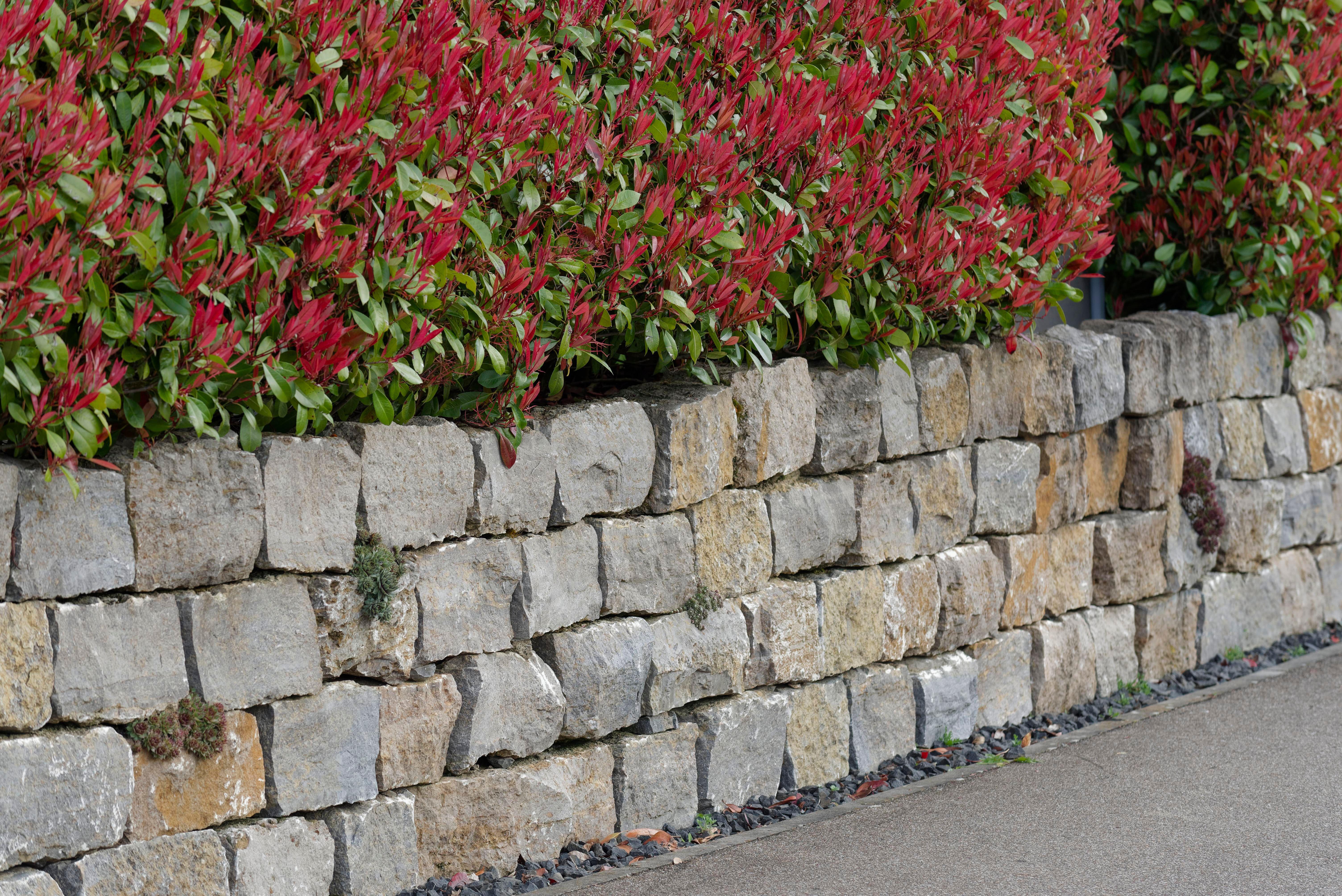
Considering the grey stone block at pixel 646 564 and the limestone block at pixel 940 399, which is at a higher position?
the limestone block at pixel 940 399

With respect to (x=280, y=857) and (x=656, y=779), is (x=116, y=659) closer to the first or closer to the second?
(x=280, y=857)

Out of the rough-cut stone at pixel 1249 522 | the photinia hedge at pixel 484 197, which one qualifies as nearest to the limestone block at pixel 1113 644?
the rough-cut stone at pixel 1249 522

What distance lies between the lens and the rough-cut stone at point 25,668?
3.12 meters

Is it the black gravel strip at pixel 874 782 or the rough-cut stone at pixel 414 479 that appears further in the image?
the black gravel strip at pixel 874 782

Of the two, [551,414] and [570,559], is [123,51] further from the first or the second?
[570,559]

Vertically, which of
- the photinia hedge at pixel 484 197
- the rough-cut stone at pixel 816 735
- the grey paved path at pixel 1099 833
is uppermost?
the photinia hedge at pixel 484 197

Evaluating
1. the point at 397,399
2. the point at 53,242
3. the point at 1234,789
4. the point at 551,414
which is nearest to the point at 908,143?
the point at 551,414

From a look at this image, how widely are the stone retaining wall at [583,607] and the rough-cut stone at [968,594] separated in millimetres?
17

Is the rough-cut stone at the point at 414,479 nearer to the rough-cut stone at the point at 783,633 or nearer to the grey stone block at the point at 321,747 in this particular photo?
the grey stone block at the point at 321,747

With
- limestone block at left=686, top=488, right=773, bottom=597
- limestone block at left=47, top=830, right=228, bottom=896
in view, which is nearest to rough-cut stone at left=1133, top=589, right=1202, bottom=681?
limestone block at left=686, top=488, right=773, bottom=597

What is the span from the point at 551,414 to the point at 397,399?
508 millimetres

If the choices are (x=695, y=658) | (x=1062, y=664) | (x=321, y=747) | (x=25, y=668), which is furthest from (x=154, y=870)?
(x=1062, y=664)

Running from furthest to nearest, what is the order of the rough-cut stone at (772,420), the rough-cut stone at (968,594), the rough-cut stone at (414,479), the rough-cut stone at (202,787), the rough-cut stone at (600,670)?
the rough-cut stone at (968,594) → the rough-cut stone at (772,420) → the rough-cut stone at (600,670) → the rough-cut stone at (414,479) → the rough-cut stone at (202,787)

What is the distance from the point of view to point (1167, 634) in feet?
22.9
